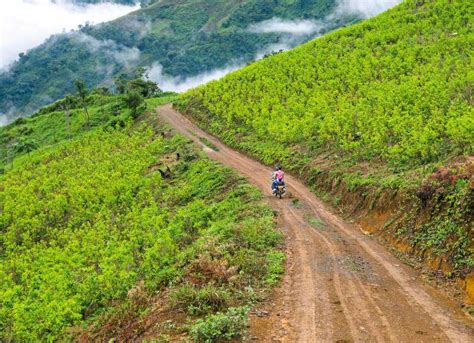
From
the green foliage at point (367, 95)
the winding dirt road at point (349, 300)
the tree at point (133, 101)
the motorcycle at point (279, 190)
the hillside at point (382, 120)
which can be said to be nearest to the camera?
the winding dirt road at point (349, 300)

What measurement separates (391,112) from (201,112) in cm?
3321

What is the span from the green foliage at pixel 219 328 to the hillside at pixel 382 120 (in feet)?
23.6

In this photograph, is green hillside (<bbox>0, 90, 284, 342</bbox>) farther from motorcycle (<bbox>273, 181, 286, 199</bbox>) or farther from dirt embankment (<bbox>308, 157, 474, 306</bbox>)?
dirt embankment (<bbox>308, 157, 474, 306</bbox>)

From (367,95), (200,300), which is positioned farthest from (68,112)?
(200,300)

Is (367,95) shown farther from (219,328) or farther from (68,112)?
Answer: (68,112)

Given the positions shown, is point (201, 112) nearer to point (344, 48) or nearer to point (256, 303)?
point (344, 48)

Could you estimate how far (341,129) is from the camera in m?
30.4

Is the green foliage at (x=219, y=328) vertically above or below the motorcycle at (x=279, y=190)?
below

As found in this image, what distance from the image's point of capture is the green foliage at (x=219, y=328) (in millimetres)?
9156

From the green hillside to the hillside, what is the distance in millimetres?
5038

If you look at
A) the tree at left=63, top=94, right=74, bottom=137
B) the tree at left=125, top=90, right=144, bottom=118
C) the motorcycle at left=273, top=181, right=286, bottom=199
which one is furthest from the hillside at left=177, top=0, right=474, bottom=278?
the tree at left=63, top=94, right=74, bottom=137

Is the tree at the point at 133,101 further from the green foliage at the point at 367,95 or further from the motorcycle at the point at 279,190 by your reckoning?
the motorcycle at the point at 279,190

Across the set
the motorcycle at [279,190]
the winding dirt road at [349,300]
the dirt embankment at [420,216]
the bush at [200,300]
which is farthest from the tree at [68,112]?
the bush at [200,300]

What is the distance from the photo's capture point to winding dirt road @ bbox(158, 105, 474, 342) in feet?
32.2
